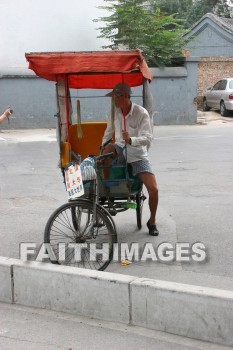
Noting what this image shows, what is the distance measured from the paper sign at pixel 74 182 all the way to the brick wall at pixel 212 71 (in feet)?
64.6

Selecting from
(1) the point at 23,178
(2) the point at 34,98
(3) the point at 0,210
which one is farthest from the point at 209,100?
(3) the point at 0,210

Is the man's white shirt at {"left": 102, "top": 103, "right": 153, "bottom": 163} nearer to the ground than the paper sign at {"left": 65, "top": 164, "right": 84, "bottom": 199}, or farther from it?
farther from it

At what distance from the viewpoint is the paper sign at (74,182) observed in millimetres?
4936

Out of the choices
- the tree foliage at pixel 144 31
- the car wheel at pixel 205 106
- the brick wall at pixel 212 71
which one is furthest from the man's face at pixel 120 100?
the brick wall at pixel 212 71

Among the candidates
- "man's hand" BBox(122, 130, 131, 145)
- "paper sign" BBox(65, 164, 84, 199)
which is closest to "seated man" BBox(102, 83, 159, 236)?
"man's hand" BBox(122, 130, 131, 145)

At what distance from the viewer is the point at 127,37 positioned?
18672 millimetres

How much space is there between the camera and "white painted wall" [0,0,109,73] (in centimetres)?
Answer: 1852

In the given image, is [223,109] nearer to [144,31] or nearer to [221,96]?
[221,96]

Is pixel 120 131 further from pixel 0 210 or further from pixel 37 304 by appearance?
pixel 0 210

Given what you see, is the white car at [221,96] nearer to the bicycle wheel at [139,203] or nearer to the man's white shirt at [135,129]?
the bicycle wheel at [139,203]

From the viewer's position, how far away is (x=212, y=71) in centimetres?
2402

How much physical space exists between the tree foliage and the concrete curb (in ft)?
47.9

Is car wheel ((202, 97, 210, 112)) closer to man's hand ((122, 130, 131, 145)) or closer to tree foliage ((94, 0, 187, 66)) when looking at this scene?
tree foliage ((94, 0, 187, 66))

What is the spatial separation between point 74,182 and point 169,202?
3.08m
